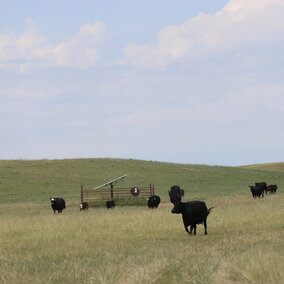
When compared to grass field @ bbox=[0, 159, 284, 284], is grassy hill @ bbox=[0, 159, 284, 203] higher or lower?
higher

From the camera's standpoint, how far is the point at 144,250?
14008mm

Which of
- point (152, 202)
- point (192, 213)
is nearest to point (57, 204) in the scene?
point (152, 202)

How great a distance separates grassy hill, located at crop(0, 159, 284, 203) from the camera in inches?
2007

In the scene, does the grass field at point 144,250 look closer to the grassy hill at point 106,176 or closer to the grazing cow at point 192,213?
the grazing cow at point 192,213

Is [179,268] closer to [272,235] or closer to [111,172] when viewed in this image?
[272,235]

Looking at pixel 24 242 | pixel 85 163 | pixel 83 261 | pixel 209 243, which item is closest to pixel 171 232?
pixel 209 243

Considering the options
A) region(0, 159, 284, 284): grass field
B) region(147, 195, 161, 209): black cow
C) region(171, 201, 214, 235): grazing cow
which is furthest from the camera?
region(147, 195, 161, 209): black cow

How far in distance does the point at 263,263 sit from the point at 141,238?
25.5ft

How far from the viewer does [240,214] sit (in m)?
22.6

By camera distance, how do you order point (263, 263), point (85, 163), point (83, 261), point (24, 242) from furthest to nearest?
point (85, 163) → point (24, 242) → point (83, 261) → point (263, 263)

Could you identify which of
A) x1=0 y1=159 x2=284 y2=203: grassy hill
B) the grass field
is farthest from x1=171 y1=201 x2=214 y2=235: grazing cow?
x1=0 y1=159 x2=284 y2=203: grassy hill

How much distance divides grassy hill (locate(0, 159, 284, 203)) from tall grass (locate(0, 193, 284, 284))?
2435 centimetres

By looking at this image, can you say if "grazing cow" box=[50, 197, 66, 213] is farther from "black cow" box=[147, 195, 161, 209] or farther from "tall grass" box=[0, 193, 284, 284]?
"tall grass" box=[0, 193, 284, 284]

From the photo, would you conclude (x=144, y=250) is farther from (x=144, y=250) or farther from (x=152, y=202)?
(x=152, y=202)
